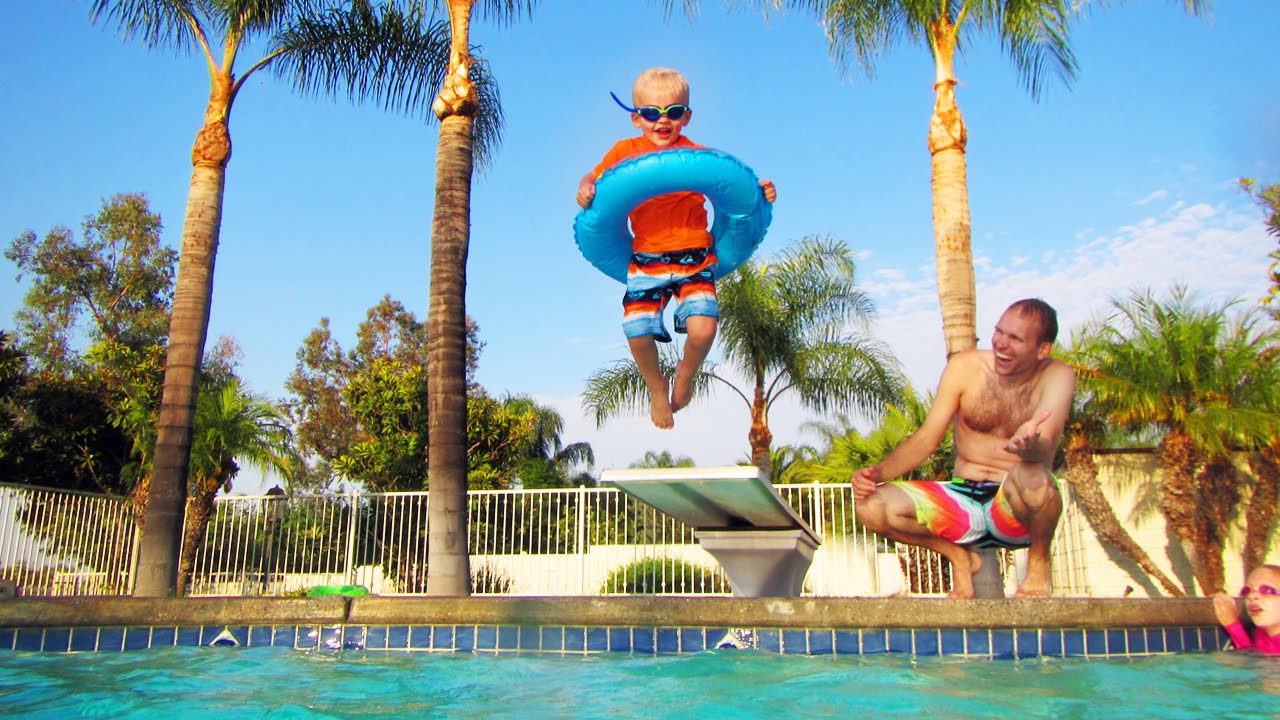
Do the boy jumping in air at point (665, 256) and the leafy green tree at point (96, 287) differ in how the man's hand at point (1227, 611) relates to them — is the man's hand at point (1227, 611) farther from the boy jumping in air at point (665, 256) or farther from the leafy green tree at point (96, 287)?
the leafy green tree at point (96, 287)

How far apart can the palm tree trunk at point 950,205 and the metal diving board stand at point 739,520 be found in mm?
3777

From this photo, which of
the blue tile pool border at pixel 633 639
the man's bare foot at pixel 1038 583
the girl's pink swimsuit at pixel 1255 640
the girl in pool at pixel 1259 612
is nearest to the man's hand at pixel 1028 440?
the man's bare foot at pixel 1038 583

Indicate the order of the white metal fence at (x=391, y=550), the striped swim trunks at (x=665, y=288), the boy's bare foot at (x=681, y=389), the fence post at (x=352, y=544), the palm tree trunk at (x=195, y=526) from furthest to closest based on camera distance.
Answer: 1. the palm tree trunk at (x=195, y=526)
2. the fence post at (x=352, y=544)
3. the white metal fence at (x=391, y=550)
4. the boy's bare foot at (x=681, y=389)
5. the striped swim trunks at (x=665, y=288)

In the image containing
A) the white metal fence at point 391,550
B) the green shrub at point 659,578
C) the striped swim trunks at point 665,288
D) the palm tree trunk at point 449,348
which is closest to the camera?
the striped swim trunks at point 665,288

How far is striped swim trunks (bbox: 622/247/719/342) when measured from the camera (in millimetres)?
4707

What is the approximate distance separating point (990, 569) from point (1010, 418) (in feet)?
9.13

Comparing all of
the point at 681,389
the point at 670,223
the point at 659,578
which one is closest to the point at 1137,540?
the point at 659,578

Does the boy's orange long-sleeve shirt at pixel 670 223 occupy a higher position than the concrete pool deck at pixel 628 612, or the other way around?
the boy's orange long-sleeve shirt at pixel 670 223

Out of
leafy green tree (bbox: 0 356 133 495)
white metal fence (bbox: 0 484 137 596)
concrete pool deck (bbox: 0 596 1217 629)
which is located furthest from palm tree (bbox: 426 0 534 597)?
leafy green tree (bbox: 0 356 133 495)

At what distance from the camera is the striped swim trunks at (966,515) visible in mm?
4395

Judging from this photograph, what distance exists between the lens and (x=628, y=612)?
422 centimetres

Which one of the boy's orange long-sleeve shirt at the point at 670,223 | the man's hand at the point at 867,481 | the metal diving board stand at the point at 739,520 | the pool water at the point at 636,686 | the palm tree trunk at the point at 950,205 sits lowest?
the pool water at the point at 636,686

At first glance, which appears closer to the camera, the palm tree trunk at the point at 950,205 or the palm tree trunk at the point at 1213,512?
the palm tree trunk at the point at 950,205

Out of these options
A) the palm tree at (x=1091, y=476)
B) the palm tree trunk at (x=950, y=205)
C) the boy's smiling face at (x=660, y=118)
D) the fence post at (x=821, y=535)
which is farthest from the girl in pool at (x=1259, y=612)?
the palm tree at (x=1091, y=476)
